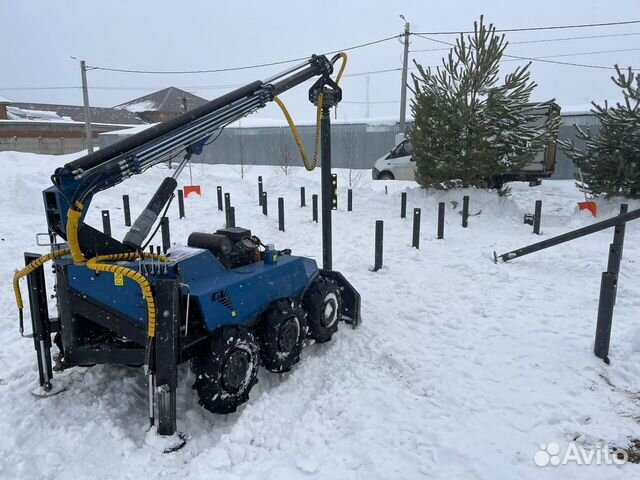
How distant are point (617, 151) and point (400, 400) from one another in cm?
1144

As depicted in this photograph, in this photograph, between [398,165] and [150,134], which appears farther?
[398,165]

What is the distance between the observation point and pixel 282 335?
419 centimetres

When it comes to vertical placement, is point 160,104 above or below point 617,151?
above

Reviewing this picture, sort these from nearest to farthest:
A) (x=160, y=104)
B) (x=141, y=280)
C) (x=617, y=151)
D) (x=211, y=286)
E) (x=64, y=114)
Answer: (x=141, y=280) → (x=211, y=286) → (x=617, y=151) → (x=160, y=104) → (x=64, y=114)

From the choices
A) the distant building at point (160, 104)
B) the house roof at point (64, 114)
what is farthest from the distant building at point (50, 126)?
the distant building at point (160, 104)

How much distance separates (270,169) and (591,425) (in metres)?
23.1

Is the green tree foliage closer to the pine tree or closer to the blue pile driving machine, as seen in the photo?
the pine tree

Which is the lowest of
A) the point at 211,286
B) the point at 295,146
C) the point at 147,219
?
the point at 211,286

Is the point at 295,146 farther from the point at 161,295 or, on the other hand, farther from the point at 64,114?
the point at 64,114

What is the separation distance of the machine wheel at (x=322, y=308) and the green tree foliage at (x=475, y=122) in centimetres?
893

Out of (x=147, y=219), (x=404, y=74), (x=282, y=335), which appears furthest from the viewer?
(x=404, y=74)

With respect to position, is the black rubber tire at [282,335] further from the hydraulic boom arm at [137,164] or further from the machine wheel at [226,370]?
the hydraulic boom arm at [137,164]

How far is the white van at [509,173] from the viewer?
1407cm

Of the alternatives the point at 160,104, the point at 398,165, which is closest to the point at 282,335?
the point at 398,165
